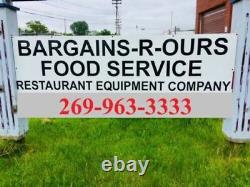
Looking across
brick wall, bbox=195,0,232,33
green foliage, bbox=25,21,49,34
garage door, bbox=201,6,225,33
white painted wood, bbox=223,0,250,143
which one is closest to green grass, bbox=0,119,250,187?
white painted wood, bbox=223,0,250,143

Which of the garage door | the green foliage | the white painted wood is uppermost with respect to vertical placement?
the green foliage

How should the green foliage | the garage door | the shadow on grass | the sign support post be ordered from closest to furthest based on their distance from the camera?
the sign support post < the shadow on grass < the garage door < the green foliage

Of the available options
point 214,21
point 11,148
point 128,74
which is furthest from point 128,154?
point 214,21

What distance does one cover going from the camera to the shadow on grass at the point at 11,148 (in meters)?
2.97

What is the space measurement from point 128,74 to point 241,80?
118 cm

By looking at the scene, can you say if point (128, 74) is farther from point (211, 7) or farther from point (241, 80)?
point (211, 7)

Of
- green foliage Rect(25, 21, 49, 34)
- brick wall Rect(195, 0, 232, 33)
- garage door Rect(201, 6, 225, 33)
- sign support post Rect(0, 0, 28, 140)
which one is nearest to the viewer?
sign support post Rect(0, 0, 28, 140)

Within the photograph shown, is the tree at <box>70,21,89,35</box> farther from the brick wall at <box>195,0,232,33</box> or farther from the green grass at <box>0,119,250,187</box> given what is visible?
the green grass at <box>0,119,250,187</box>

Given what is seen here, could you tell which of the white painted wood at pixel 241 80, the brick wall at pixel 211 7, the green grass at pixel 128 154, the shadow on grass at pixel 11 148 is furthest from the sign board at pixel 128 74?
the brick wall at pixel 211 7

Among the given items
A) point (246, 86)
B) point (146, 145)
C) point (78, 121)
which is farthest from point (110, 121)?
point (246, 86)

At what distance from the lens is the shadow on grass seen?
2.97 metres

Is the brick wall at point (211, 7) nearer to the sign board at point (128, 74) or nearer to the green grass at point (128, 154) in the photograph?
the green grass at point (128, 154)

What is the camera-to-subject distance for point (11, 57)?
8.80ft

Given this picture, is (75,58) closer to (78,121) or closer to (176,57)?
(176,57)
